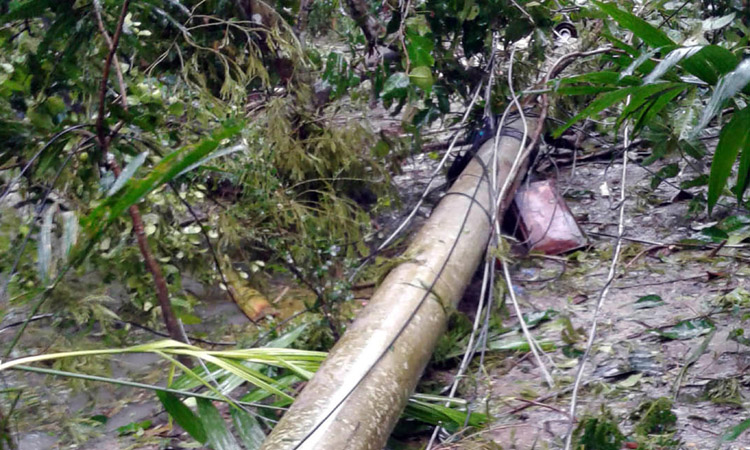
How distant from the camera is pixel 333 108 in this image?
398 cm

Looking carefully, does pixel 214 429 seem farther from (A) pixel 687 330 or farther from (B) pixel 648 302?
(B) pixel 648 302

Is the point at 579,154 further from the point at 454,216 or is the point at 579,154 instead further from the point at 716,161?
the point at 716,161

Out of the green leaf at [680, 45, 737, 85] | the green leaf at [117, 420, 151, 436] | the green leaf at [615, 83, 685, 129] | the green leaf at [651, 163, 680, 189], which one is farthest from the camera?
the green leaf at [651, 163, 680, 189]

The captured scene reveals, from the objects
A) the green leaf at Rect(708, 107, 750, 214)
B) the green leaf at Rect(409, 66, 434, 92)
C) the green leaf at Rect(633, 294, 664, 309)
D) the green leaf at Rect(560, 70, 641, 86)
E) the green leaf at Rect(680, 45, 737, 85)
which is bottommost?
the green leaf at Rect(633, 294, 664, 309)

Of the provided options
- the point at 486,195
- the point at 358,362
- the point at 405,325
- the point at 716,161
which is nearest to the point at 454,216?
the point at 486,195

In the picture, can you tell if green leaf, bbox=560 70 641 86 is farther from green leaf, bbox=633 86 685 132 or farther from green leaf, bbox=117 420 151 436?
green leaf, bbox=117 420 151 436

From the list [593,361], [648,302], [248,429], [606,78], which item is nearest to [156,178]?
[248,429]

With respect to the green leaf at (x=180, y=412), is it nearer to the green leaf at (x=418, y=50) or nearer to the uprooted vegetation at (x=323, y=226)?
the uprooted vegetation at (x=323, y=226)

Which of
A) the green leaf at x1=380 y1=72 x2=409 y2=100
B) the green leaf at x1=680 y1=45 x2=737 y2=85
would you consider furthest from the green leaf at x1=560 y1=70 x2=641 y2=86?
the green leaf at x1=380 y1=72 x2=409 y2=100

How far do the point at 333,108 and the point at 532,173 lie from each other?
1222 mm

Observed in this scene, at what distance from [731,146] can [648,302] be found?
5.08ft

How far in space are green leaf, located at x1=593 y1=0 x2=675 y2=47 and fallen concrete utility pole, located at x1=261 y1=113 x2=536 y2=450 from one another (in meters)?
1.17

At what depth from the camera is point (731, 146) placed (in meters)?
1.49

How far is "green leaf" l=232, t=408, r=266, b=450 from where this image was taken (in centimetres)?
197
